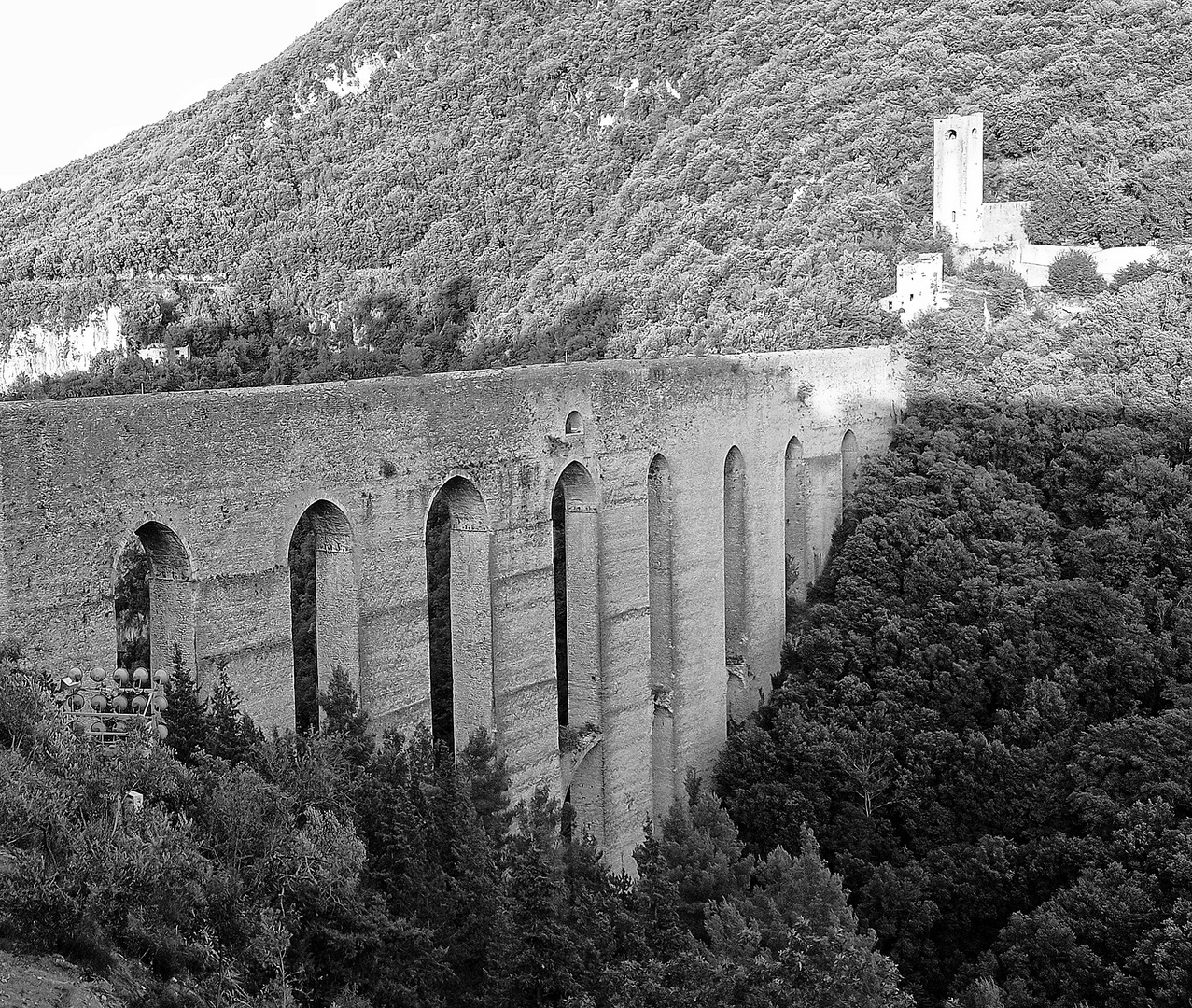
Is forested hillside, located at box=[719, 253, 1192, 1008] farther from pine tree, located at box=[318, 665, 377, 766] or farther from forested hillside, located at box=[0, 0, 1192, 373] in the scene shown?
forested hillside, located at box=[0, 0, 1192, 373]

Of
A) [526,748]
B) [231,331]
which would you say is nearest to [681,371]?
[526,748]

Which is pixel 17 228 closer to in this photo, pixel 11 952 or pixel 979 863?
pixel 979 863

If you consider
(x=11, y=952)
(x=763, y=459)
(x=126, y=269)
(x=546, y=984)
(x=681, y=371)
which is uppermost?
(x=126, y=269)

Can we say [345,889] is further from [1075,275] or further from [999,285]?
[1075,275]

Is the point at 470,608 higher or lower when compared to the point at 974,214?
lower

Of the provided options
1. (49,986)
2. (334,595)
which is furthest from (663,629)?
(49,986)

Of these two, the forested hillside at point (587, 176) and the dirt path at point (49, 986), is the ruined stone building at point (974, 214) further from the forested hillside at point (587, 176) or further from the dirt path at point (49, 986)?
the dirt path at point (49, 986)

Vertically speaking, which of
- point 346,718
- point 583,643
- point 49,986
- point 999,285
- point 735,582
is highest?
point 999,285
